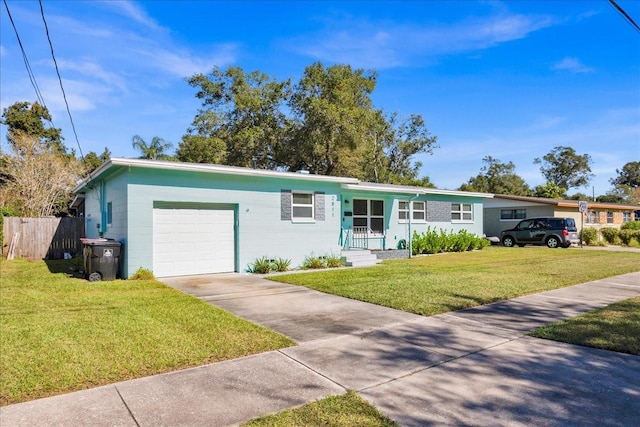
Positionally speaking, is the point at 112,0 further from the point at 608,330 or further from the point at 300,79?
the point at 300,79

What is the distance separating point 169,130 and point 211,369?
27.3 meters

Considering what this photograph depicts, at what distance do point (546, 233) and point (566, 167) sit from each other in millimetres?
45587

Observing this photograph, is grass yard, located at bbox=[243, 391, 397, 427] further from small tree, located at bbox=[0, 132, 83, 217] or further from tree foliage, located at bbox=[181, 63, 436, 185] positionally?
small tree, located at bbox=[0, 132, 83, 217]

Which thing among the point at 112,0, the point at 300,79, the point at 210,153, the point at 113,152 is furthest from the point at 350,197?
the point at 113,152

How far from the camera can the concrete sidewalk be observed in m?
3.15

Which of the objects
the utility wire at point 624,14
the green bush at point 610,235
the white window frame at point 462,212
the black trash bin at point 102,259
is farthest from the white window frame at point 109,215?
the green bush at point 610,235

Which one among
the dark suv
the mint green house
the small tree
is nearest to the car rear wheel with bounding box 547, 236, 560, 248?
the dark suv

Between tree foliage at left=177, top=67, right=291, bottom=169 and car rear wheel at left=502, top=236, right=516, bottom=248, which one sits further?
tree foliage at left=177, top=67, right=291, bottom=169

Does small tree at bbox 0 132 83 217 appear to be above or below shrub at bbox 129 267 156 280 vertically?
above

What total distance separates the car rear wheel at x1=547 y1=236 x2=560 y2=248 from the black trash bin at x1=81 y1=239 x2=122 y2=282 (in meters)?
21.3

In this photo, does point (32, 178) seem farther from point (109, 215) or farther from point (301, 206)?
point (301, 206)

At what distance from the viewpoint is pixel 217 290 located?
29.5ft

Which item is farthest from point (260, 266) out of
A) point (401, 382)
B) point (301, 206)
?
point (401, 382)

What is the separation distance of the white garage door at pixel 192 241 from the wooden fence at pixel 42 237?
32.9ft
